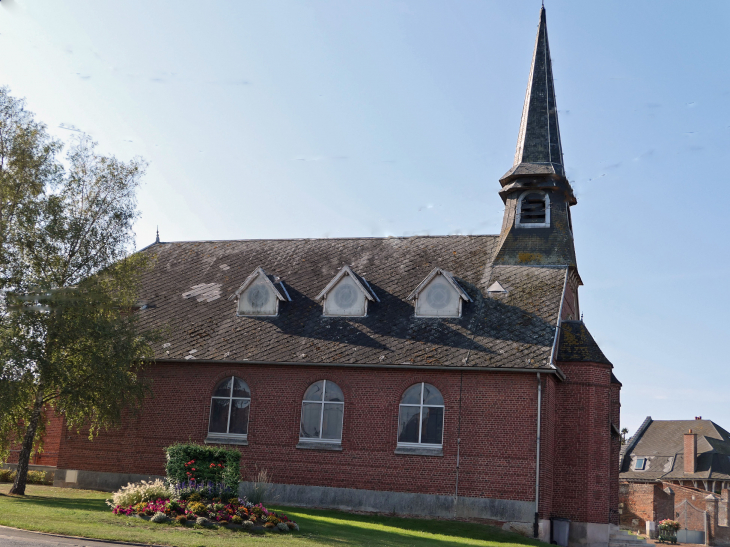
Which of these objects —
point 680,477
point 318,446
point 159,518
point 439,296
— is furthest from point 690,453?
point 159,518

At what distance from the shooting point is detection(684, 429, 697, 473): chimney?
54.8 metres

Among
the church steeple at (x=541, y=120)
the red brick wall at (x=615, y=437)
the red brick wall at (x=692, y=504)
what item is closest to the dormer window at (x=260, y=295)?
the church steeple at (x=541, y=120)

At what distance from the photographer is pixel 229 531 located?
51.8 ft

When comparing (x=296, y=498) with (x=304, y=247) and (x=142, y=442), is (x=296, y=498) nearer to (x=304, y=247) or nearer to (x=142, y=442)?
(x=142, y=442)

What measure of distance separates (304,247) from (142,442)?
9.98m

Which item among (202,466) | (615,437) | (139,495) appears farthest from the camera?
(615,437)

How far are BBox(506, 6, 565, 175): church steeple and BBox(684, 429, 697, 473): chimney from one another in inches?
1344

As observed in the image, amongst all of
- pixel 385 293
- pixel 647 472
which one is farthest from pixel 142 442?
pixel 647 472

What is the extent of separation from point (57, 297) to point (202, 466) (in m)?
6.71

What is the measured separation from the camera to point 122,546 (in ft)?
43.1

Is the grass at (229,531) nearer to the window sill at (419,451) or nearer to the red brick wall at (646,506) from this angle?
the window sill at (419,451)

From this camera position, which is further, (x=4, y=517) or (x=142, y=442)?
(x=142, y=442)

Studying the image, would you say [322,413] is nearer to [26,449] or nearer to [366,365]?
[366,365]

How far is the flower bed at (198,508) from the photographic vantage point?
1624 centimetres
